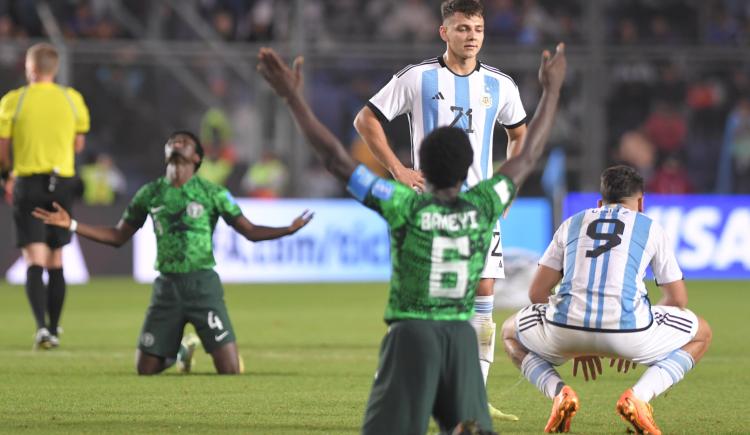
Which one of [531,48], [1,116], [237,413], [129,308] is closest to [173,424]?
[237,413]

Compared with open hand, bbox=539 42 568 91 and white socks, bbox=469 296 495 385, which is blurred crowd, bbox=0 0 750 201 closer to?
white socks, bbox=469 296 495 385

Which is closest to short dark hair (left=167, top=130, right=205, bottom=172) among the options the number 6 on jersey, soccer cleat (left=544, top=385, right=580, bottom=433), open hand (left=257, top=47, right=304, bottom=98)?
soccer cleat (left=544, top=385, right=580, bottom=433)

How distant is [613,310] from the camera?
709cm

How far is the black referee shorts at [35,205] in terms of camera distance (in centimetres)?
1170

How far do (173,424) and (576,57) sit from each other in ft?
51.8

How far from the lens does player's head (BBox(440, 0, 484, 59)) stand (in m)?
7.52

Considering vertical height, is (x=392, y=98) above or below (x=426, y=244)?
above

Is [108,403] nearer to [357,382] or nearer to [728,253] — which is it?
[357,382]

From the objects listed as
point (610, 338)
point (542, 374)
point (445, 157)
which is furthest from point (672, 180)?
point (445, 157)

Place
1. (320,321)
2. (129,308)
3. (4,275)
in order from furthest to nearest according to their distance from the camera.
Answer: (4,275)
(129,308)
(320,321)

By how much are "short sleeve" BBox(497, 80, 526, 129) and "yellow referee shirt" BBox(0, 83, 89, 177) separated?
204 inches

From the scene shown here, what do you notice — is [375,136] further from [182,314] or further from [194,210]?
[182,314]

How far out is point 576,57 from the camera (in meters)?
22.2

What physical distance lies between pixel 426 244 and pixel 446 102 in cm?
222
